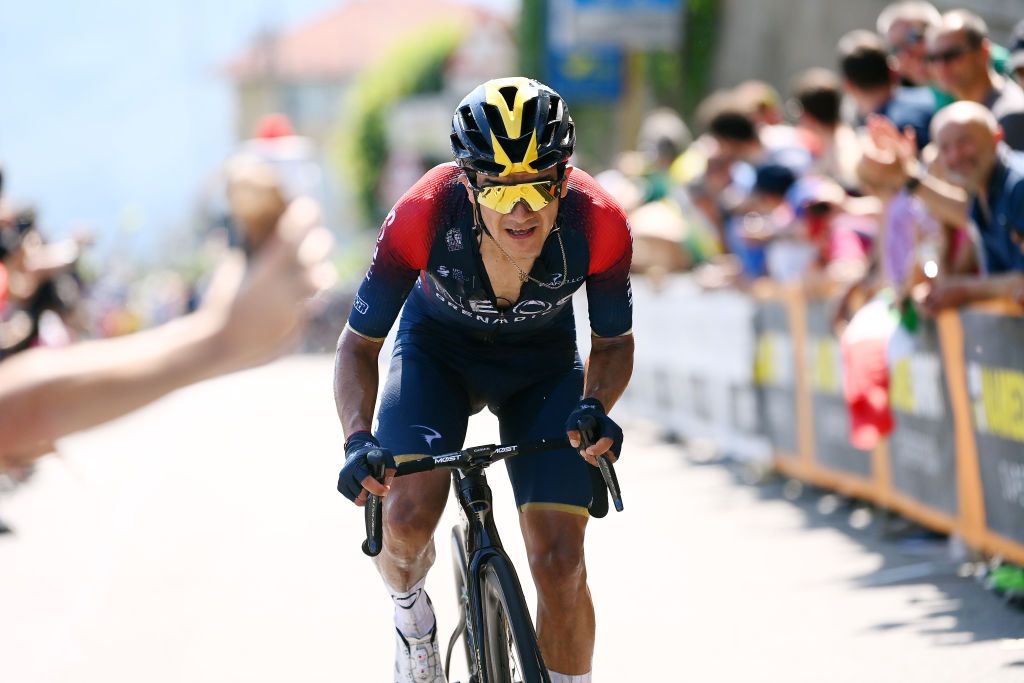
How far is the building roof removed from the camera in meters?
142

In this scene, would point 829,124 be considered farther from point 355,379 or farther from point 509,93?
point 355,379

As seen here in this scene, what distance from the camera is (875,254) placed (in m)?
9.62

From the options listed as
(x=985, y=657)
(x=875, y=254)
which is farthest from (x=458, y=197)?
(x=875, y=254)

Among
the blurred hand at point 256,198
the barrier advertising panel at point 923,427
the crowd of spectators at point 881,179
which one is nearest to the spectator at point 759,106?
the crowd of spectators at point 881,179

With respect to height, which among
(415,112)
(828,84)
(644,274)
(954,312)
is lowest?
(415,112)

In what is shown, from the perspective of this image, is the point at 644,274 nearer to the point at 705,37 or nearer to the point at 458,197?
the point at 458,197

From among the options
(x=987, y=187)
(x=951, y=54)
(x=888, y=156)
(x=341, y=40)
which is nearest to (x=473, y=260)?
(x=987, y=187)

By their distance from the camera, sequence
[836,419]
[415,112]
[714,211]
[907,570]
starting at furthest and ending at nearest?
[415,112]
[714,211]
[836,419]
[907,570]

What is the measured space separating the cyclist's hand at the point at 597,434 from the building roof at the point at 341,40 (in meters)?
131

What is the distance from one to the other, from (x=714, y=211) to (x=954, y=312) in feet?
18.8

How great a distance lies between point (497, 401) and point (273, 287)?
8.91 feet

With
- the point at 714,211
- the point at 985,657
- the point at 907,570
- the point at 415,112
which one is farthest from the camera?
the point at 415,112

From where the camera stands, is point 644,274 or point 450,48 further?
point 450,48

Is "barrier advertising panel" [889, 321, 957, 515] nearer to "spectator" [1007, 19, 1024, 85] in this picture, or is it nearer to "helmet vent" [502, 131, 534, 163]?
"spectator" [1007, 19, 1024, 85]
